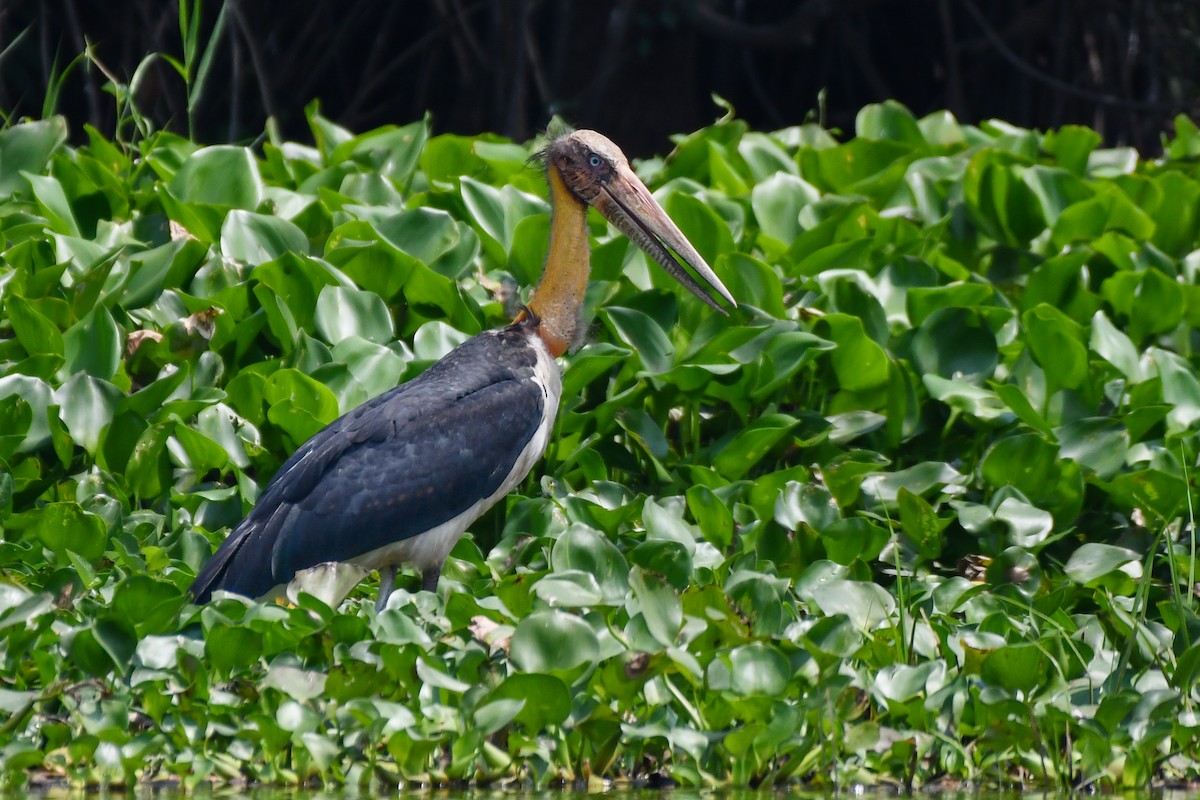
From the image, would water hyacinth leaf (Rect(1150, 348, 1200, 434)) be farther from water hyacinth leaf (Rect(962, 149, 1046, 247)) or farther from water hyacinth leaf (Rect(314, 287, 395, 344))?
water hyacinth leaf (Rect(314, 287, 395, 344))

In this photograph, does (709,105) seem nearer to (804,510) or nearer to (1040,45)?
(1040,45)

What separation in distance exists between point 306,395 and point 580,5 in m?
4.95

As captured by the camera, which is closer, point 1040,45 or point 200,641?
point 200,641

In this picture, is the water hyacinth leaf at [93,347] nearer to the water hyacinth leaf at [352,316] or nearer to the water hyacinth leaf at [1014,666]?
the water hyacinth leaf at [352,316]

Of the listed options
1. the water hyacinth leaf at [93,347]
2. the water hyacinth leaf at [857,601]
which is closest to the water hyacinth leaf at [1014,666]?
the water hyacinth leaf at [857,601]

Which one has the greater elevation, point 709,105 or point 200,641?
point 200,641

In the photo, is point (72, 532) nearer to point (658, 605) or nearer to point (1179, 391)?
point (658, 605)

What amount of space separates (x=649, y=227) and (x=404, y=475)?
119 centimetres

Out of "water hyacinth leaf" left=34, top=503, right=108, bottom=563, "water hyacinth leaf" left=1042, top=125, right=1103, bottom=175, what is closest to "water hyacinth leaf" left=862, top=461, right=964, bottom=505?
"water hyacinth leaf" left=34, top=503, right=108, bottom=563

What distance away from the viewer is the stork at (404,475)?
173 inches

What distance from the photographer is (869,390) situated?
5.35 metres

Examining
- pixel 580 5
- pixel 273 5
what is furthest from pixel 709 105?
pixel 273 5

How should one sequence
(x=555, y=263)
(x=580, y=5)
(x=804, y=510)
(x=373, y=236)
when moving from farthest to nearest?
1. (x=580, y=5)
2. (x=373, y=236)
3. (x=555, y=263)
4. (x=804, y=510)

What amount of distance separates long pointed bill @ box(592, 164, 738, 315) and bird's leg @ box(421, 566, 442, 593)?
49.3 inches
